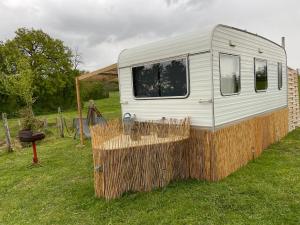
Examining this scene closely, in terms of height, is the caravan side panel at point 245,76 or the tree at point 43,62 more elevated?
the tree at point 43,62

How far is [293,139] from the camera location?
844cm

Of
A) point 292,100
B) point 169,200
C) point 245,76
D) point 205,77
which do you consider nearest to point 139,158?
point 169,200

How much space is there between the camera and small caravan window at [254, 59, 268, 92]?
21.9 ft

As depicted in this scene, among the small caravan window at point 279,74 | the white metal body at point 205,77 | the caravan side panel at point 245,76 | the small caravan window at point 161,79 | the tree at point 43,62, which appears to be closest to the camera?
the white metal body at point 205,77

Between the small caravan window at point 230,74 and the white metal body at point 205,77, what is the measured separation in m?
0.13

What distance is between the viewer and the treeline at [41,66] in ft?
79.5

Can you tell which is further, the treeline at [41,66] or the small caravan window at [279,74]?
the treeline at [41,66]

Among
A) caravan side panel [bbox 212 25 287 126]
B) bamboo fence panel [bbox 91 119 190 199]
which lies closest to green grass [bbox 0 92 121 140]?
bamboo fence panel [bbox 91 119 190 199]

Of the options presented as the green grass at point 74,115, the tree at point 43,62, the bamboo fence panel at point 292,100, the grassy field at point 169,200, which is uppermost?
the tree at point 43,62

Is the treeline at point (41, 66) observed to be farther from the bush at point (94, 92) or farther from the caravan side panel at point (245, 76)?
the caravan side panel at point (245, 76)

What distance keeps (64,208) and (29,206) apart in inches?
28.6

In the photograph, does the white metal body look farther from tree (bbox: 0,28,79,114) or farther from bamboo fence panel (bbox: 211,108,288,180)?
tree (bbox: 0,28,79,114)

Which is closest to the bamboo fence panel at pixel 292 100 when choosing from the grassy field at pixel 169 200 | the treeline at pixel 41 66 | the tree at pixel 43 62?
the grassy field at pixel 169 200

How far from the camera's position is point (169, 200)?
4375 millimetres
